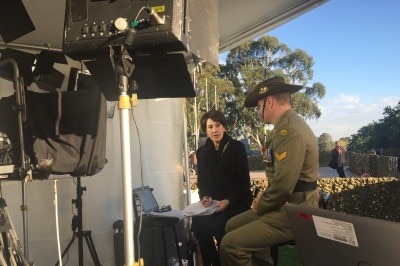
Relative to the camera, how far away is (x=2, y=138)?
2.35 m

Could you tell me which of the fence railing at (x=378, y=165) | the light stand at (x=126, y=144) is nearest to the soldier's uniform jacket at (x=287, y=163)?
the light stand at (x=126, y=144)

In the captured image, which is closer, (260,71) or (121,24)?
(121,24)

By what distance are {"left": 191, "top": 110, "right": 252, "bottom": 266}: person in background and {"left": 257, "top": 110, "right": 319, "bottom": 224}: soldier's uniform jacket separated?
0.95 meters

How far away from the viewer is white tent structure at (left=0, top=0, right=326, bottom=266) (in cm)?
375

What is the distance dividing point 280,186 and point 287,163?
0.16 m

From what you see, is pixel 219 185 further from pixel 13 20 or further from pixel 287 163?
pixel 13 20

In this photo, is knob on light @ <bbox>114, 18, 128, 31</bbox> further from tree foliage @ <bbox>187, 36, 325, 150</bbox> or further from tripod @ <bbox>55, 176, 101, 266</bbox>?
tree foliage @ <bbox>187, 36, 325, 150</bbox>

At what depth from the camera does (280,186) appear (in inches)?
101

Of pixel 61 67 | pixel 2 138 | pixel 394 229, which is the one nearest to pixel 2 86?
pixel 61 67

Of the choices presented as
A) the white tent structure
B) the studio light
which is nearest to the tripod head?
the white tent structure

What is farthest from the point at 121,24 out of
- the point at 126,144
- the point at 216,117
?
the point at 216,117

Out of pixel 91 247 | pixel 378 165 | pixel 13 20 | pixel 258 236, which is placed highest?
pixel 13 20

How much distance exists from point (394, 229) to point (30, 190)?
3702 millimetres

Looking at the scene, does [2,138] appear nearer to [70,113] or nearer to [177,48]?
[70,113]
